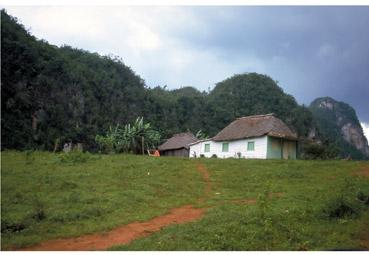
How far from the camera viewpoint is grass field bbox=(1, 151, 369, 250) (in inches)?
398

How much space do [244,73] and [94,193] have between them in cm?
8552

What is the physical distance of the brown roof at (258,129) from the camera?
32969mm

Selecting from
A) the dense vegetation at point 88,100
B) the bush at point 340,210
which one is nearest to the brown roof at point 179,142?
the dense vegetation at point 88,100

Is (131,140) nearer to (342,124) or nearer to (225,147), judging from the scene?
(225,147)

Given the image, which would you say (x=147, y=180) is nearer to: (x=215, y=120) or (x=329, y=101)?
(x=215, y=120)

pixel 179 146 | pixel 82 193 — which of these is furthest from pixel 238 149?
pixel 82 193

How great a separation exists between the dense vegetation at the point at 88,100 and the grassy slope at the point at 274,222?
2428cm

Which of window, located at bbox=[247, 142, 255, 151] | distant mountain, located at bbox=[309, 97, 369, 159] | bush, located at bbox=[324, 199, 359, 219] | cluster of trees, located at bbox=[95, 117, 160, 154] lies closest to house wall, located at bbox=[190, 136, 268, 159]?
window, located at bbox=[247, 142, 255, 151]

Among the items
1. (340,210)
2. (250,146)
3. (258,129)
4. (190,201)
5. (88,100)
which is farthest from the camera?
(88,100)

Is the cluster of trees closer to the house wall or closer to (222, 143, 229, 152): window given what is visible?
the house wall

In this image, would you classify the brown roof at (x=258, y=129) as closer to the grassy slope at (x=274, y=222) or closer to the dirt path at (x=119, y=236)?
the grassy slope at (x=274, y=222)

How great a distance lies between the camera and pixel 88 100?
64188 mm

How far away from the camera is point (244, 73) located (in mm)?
98250

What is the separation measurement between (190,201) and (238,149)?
2051cm
